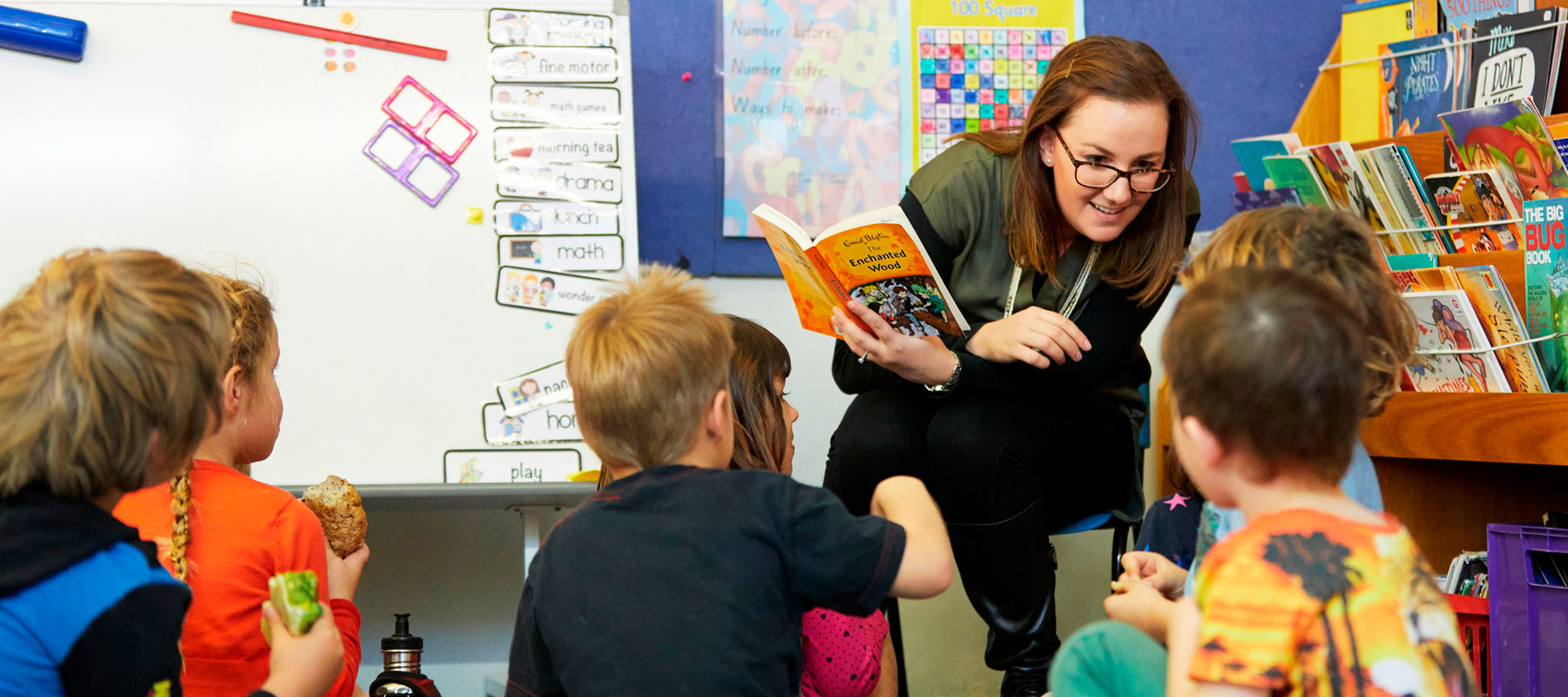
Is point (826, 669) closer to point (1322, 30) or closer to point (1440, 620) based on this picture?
point (1440, 620)

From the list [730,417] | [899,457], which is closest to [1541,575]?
[899,457]

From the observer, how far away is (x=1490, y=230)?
1.62 m

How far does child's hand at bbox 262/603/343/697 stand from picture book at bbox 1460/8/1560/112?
1.56 metres

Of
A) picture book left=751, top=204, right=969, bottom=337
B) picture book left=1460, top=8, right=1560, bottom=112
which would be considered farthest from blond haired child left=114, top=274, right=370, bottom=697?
picture book left=1460, top=8, right=1560, bottom=112

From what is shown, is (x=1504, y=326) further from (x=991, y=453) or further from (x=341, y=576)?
(x=341, y=576)

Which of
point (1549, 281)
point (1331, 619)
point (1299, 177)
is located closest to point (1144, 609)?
point (1331, 619)

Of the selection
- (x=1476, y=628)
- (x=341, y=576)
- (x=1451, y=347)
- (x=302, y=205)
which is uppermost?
(x=302, y=205)

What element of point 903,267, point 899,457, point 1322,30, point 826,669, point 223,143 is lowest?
point 826,669

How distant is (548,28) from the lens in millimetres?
2041

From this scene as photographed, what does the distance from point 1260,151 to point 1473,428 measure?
0.50 meters

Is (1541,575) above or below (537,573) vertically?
below

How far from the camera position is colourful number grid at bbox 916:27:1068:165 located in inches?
92.8

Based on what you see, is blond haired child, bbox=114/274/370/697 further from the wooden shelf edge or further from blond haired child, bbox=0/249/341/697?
the wooden shelf edge

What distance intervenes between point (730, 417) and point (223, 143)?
1.31m
